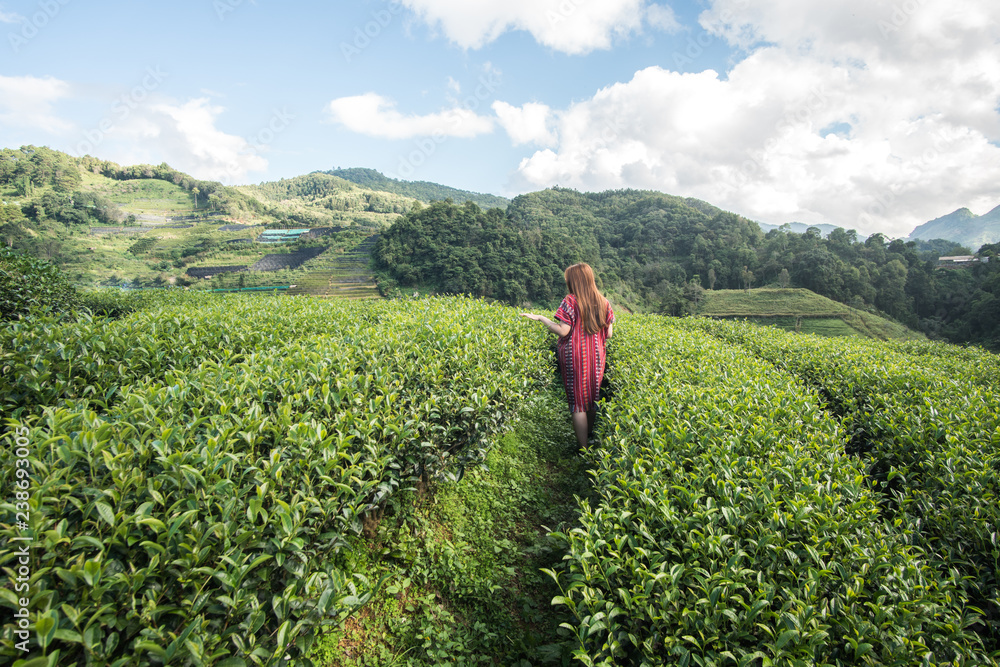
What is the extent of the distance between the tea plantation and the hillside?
4553 cm

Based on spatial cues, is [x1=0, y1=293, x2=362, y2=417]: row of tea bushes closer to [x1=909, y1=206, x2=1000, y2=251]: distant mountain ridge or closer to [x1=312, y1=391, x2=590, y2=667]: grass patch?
[x1=312, y1=391, x2=590, y2=667]: grass patch

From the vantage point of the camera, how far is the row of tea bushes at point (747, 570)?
1.43 meters

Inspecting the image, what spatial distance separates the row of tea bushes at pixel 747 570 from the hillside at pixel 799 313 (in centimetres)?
4630

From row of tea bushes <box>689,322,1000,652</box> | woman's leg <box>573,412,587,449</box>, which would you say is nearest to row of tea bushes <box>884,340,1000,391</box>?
row of tea bushes <box>689,322,1000,652</box>

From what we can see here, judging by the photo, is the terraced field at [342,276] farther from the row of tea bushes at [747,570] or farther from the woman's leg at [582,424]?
the row of tea bushes at [747,570]

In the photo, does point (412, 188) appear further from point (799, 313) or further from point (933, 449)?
point (933, 449)

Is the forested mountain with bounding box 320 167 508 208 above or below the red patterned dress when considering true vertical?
above

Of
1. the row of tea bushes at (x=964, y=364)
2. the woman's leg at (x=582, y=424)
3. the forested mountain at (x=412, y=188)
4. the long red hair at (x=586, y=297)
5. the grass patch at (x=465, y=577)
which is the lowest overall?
the grass patch at (x=465, y=577)

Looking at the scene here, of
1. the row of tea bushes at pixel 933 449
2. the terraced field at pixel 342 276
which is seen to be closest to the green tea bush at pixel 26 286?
the row of tea bushes at pixel 933 449

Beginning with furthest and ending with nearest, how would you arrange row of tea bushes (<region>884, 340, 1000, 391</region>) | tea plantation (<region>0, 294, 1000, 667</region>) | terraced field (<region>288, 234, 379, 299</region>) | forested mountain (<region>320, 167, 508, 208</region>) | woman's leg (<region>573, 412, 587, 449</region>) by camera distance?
forested mountain (<region>320, 167, 508, 208</region>) → terraced field (<region>288, 234, 379, 299</region>) → row of tea bushes (<region>884, 340, 1000, 391</region>) → woman's leg (<region>573, 412, 587, 449</region>) → tea plantation (<region>0, 294, 1000, 667</region>)

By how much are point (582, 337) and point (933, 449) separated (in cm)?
298

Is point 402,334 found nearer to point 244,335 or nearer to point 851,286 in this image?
point 244,335

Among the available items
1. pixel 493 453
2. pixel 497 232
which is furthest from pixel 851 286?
pixel 493 453

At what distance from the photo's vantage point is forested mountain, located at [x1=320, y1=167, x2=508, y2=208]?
121 metres
